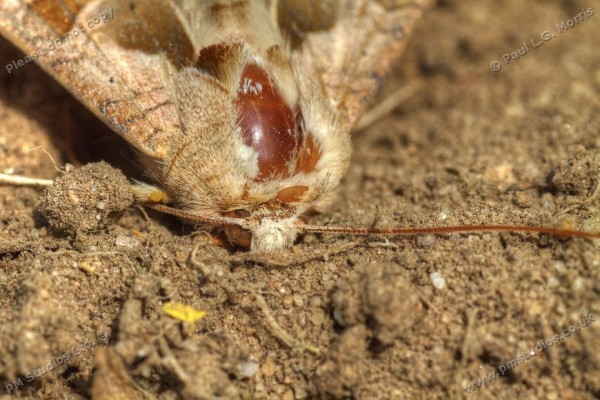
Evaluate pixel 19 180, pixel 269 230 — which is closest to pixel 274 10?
pixel 269 230

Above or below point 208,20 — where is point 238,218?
below

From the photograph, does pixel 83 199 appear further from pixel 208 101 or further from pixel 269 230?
pixel 269 230

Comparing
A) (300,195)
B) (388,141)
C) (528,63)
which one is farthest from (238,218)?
(528,63)

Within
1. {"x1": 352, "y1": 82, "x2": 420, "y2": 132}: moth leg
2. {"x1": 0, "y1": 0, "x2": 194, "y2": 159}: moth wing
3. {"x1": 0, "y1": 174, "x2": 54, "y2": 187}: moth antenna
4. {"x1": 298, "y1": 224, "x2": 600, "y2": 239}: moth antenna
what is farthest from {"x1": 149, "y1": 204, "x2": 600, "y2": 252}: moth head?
{"x1": 352, "y1": 82, "x2": 420, "y2": 132}: moth leg

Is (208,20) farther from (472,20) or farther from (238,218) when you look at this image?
(472,20)

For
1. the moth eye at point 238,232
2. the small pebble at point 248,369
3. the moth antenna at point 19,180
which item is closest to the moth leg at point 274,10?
the moth eye at point 238,232

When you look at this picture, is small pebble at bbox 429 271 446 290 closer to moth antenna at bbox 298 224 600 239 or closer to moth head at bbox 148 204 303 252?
moth antenna at bbox 298 224 600 239

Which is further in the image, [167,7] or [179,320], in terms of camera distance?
[167,7]
